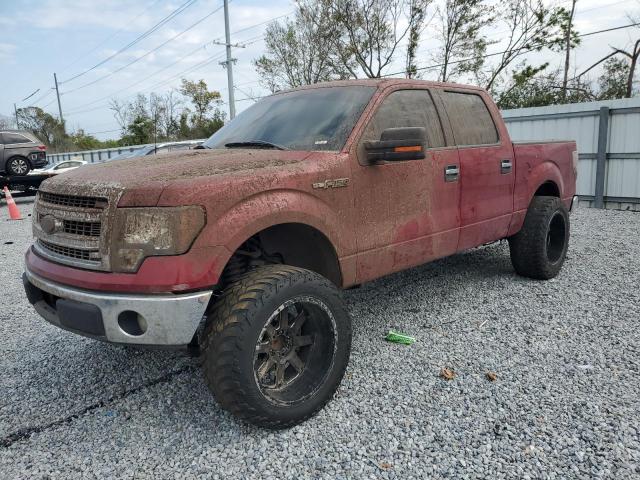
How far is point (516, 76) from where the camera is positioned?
72.8 ft

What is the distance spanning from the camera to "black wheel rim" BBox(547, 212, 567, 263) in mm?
5086

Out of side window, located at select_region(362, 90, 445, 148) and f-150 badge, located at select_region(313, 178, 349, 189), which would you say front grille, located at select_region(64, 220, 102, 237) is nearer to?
f-150 badge, located at select_region(313, 178, 349, 189)

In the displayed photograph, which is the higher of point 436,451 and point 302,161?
point 302,161

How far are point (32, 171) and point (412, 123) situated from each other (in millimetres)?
16282

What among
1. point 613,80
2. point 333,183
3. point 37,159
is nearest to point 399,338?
point 333,183

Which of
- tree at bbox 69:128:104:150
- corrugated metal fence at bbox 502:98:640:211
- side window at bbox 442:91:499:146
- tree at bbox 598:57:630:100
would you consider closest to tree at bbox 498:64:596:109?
tree at bbox 598:57:630:100

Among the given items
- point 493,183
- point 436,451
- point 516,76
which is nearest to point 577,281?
point 493,183

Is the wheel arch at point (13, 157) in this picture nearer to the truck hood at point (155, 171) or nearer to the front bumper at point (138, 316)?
the truck hood at point (155, 171)

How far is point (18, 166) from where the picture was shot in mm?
15625

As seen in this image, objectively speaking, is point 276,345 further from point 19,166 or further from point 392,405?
point 19,166

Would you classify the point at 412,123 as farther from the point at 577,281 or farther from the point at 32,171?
the point at 32,171

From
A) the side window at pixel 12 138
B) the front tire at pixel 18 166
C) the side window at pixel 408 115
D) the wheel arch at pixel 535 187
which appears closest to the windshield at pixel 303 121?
the side window at pixel 408 115

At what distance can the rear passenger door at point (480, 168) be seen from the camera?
12.9 ft

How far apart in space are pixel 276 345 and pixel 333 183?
3.25 feet
